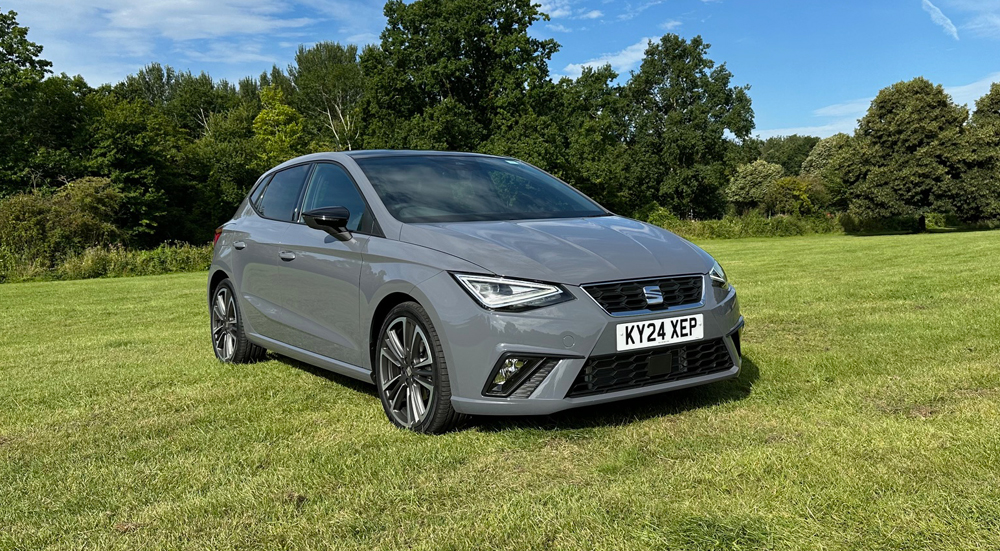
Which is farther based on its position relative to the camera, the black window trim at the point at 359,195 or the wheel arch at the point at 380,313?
the black window trim at the point at 359,195

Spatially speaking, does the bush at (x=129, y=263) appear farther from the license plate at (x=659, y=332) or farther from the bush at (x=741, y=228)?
the bush at (x=741, y=228)

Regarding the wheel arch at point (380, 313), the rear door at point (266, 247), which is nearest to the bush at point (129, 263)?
the rear door at point (266, 247)

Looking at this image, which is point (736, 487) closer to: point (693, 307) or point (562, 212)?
point (693, 307)

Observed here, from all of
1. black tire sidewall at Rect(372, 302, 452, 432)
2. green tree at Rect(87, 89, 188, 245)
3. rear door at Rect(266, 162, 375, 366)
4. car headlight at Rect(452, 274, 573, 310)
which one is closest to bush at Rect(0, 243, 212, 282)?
green tree at Rect(87, 89, 188, 245)

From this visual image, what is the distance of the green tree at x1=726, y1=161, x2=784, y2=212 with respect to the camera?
91375mm

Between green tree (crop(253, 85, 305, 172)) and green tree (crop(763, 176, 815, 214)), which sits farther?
green tree (crop(763, 176, 815, 214))

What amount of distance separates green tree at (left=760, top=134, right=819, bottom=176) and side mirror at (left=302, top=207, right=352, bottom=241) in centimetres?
11335

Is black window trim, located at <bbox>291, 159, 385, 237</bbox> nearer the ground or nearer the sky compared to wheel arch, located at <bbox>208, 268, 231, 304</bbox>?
nearer the sky

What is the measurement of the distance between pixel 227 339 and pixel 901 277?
9854 millimetres

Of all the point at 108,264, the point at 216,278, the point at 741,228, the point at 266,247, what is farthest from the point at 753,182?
the point at 266,247

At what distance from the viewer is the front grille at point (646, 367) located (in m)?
3.97

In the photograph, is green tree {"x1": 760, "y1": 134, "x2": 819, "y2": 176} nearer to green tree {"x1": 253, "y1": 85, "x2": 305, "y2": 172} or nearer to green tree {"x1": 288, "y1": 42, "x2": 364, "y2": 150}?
green tree {"x1": 288, "y1": 42, "x2": 364, "y2": 150}

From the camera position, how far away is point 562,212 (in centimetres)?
524

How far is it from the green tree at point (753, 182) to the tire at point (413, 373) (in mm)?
90637
